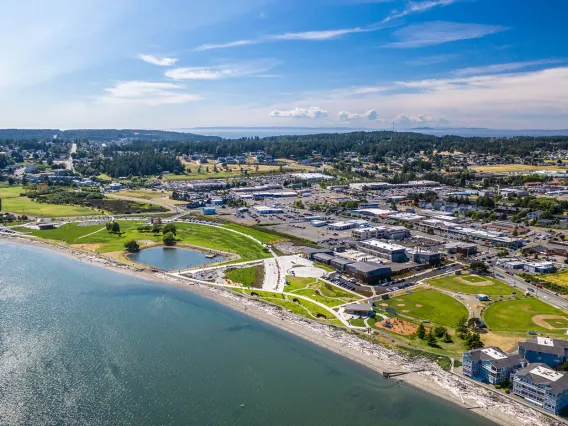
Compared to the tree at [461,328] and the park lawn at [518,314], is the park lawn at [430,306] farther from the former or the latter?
the park lawn at [518,314]

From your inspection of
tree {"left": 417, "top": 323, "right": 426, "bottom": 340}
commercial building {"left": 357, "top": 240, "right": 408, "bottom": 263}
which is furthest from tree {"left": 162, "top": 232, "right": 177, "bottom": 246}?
tree {"left": 417, "top": 323, "right": 426, "bottom": 340}

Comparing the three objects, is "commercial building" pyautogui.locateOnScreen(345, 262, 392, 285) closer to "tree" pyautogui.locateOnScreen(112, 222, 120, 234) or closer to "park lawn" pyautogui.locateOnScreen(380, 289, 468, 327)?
"park lawn" pyautogui.locateOnScreen(380, 289, 468, 327)

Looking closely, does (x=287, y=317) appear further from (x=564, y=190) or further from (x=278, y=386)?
(x=564, y=190)

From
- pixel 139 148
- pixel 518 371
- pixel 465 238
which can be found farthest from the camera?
pixel 139 148

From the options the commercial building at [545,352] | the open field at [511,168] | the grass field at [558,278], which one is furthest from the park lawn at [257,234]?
the open field at [511,168]

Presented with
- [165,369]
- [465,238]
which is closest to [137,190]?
[465,238]
